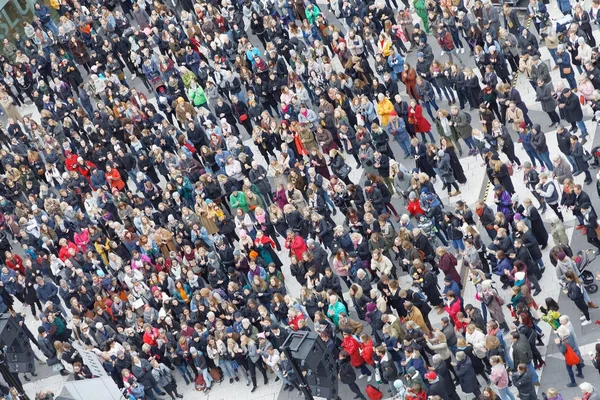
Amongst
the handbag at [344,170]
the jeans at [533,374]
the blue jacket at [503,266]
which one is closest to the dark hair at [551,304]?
the jeans at [533,374]

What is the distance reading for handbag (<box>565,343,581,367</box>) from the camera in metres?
24.6

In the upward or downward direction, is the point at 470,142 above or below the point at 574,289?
above

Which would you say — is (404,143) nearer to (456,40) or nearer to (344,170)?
(344,170)

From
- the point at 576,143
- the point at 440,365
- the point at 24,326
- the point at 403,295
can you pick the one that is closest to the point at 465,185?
the point at 576,143

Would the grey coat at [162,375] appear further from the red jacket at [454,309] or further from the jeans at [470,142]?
the jeans at [470,142]

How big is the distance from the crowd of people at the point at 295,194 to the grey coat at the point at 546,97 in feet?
0.19

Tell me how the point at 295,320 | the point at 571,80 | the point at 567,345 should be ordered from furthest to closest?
the point at 571,80 → the point at 295,320 → the point at 567,345

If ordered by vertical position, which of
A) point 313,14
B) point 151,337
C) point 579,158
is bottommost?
point 151,337

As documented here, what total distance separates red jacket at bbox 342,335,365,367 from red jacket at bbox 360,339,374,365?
12cm

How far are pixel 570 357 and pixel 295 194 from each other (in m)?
9.09

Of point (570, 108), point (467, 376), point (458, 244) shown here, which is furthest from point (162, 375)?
point (570, 108)

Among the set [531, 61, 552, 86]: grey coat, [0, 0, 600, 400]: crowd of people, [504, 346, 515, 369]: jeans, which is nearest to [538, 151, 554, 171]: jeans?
[0, 0, 600, 400]: crowd of people

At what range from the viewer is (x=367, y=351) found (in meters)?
26.7

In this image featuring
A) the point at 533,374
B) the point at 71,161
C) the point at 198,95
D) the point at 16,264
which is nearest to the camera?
the point at 533,374
